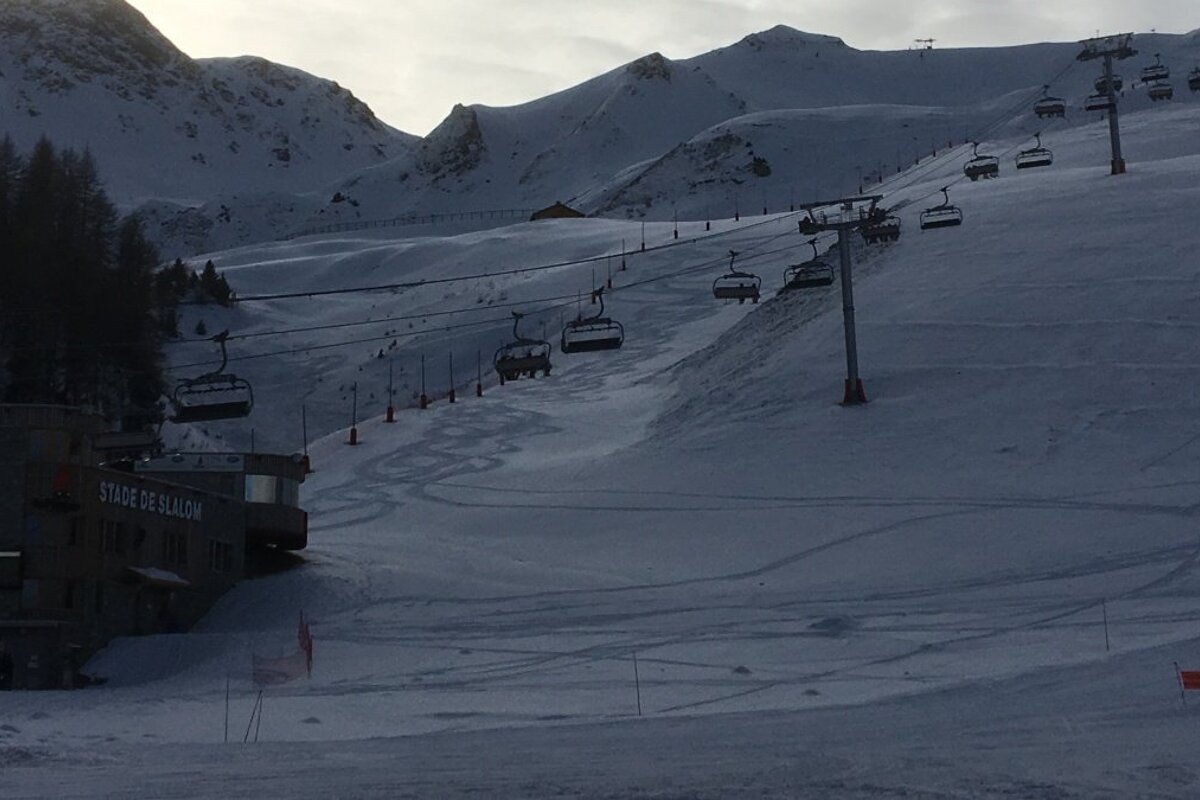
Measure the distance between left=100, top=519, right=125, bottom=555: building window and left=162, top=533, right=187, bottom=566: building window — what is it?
1682 mm

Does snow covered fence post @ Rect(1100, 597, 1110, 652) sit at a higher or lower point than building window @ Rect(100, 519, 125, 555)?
lower

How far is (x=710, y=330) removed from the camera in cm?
6159

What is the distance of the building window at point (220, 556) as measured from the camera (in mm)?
35312

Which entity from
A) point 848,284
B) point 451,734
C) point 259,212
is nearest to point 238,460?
point 848,284

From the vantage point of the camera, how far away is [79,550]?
98.5 feet

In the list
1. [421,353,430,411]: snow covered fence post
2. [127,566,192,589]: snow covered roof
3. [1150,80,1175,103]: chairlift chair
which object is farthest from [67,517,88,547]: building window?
[1150,80,1175,103]: chairlift chair

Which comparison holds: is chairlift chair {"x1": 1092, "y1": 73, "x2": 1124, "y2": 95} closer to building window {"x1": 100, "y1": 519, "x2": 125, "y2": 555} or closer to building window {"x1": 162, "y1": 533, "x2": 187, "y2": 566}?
building window {"x1": 162, "y1": 533, "x2": 187, "y2": 566}

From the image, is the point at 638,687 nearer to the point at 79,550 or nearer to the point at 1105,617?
the point at 1105,617

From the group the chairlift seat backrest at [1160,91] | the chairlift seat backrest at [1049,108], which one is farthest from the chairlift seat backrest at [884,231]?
the chairlift seat backrest at [1160,91]

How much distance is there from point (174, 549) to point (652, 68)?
165 meters

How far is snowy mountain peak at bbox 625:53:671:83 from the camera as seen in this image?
627 ft

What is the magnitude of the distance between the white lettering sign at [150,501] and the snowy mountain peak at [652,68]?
527 feet

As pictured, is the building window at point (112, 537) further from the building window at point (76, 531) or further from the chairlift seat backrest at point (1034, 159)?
the chairlift seat backrest at point (1034, 159)

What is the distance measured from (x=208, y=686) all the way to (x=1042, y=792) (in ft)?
50.8
